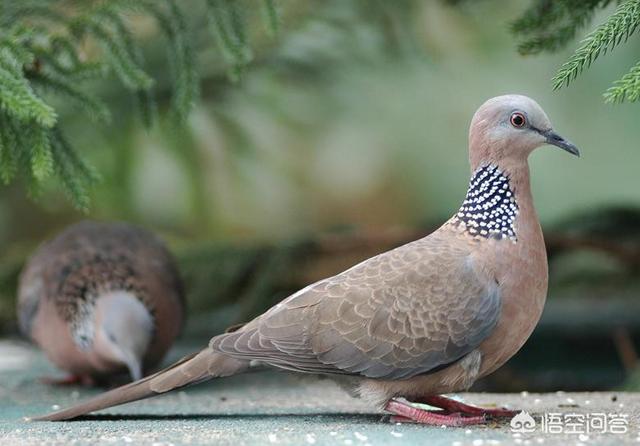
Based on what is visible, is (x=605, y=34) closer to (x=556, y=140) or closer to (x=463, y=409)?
(x=556, y=140)

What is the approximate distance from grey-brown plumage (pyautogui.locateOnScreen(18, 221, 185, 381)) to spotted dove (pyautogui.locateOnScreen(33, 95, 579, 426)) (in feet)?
3.58

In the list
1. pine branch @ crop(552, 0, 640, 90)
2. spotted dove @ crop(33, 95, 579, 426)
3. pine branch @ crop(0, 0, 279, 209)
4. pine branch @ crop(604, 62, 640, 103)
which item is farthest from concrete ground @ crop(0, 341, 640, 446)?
pine branch @ crop(552, 0, 640, 90)

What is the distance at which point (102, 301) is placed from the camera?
478 cm

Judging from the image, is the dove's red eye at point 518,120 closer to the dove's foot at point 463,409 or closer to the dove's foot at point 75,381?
the dove's foot at point 463,409

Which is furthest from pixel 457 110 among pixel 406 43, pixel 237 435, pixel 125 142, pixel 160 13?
pixel 237 435

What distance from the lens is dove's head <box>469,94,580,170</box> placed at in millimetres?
3557

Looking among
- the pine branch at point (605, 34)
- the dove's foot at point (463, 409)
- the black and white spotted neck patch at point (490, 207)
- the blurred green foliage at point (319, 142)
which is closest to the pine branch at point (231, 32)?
the blurred green foliage at point (319, 142)

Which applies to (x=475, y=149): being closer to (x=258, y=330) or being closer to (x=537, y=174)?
(x=258, y=330)

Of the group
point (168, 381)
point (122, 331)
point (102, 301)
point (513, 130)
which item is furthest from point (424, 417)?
point (102, 301)

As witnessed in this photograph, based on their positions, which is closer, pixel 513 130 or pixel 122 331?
pixel 513 130

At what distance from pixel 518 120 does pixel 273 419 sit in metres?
1.35

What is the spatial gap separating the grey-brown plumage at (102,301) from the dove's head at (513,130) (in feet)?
6.22

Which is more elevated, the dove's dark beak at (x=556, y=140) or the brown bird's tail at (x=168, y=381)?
the dove's dark beak at (x=556, y=140)

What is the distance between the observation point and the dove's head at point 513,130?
3.56 meters
